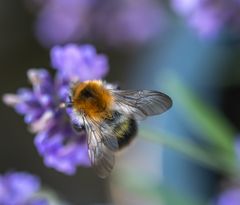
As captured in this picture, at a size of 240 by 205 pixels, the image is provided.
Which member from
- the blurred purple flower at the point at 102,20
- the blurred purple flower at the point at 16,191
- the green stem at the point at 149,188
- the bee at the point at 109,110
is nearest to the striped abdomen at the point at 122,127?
the bee at the point at 109,110

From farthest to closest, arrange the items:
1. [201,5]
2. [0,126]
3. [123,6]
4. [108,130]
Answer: [0,126] < [123,6] < [201,5] < [108,130]

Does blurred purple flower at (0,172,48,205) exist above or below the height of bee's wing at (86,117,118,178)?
below

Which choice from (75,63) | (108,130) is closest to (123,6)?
(75,63)

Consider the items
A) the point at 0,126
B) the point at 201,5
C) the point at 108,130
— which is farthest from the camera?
the point at 0,126

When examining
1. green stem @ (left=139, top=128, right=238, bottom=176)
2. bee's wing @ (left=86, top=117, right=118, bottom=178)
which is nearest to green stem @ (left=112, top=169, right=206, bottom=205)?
green stem @ (left=139, top=128, right=238, bottom=176)

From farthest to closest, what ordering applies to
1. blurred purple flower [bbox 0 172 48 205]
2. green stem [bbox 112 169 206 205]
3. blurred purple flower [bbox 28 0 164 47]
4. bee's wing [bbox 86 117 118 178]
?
blurred purple flower [bbox 28 0 164 47]
green stem [bbox 112 169 206 205]
blurred purple flower [bbox 0 172 48 205]
bee's wing [bbox 86 117 118 178]

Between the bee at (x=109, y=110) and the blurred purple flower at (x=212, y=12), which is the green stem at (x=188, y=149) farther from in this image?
the blurred purple flower at (x=212, y=12)

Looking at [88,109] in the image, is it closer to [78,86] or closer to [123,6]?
[78,86]

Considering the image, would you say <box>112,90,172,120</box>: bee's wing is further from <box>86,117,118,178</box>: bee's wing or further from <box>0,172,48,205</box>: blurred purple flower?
<box>0,172,48,205</box>: blurred purple flower
